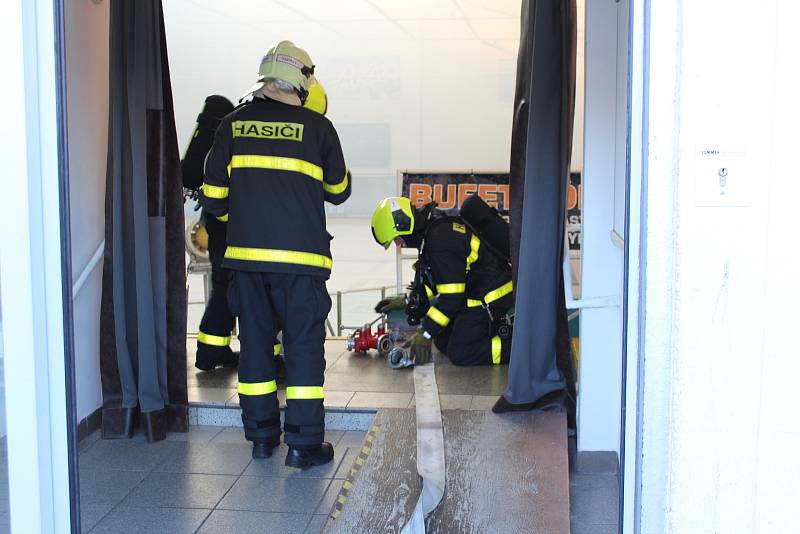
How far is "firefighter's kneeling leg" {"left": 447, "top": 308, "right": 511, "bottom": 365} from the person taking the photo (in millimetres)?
5633

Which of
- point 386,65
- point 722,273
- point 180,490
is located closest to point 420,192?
point 386,65

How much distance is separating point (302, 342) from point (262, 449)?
70 cm

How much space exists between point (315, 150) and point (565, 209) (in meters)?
1.26

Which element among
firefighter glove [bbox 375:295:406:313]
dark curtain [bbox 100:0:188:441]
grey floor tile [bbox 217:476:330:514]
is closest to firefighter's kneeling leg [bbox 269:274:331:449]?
grey floor tile [bbox 217:476:330:514]

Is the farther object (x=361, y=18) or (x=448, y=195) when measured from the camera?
(x=361, y=18)

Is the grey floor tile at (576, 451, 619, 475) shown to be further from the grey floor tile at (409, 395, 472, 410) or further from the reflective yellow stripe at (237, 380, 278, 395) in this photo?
the reflective yellow stripe at (237, 380, 278, 395)

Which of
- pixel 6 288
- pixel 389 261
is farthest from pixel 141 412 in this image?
pixel 389 261

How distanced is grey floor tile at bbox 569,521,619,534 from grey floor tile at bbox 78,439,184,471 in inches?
84.0

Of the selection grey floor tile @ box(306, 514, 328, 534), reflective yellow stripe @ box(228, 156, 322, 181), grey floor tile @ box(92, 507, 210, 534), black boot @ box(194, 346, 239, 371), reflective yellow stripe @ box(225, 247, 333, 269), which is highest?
reflective yellow stripe @ box(228, 156, 322, 181)

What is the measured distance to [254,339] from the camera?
414 centimetres

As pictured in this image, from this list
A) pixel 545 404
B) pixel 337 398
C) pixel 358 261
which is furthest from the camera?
pixel 358 261

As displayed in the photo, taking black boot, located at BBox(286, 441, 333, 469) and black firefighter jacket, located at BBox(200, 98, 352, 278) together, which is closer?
black firefighter jacket, located at BBox(200, 98, 352, 278)

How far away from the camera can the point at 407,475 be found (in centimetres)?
357

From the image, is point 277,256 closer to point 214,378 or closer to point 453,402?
point 453,402
